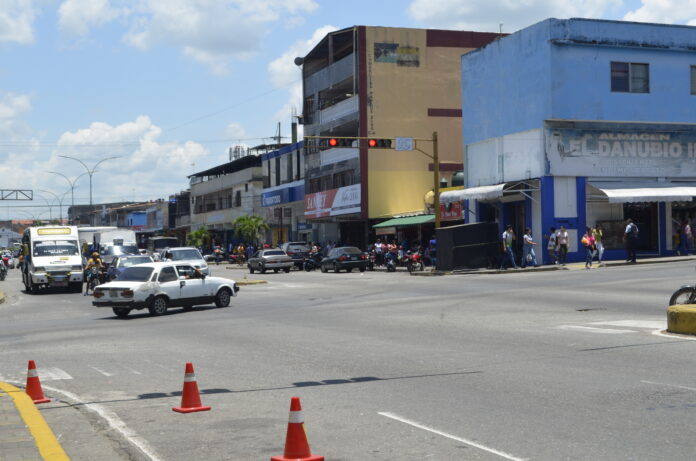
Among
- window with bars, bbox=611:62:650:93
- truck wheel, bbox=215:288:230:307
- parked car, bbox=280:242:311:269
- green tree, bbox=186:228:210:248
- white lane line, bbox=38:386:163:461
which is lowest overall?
white lane line, bbox=38:386:163:461

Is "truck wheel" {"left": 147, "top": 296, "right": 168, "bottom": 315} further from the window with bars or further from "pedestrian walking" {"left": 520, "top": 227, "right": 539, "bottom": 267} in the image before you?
the window with bars

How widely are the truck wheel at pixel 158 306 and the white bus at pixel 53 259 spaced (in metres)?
14.2

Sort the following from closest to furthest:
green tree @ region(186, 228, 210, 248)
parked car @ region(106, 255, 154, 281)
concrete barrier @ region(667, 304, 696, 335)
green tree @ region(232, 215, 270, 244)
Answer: concrete barrier @ region(667, 304, 696, 335) → parked car @ region(106, 255, 154, 281) → green tree @ region(232, 215, 270, 244) → green tree @ region(186, 228, 210, 248)

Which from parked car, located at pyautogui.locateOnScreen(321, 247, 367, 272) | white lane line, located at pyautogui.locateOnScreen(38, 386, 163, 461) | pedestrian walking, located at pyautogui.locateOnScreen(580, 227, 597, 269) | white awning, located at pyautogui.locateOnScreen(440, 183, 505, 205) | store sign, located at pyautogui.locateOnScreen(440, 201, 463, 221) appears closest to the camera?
white lane line, located at pyautogui.locateOnScreen(38, 386, 163, 461)

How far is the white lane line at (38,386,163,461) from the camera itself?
302 inches

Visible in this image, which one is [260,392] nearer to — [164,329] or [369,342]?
[369,342]

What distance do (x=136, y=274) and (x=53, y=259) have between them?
1467 cm

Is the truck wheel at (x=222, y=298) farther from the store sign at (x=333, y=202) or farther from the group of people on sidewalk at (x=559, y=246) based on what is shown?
the store sign at (x=333, y=202)

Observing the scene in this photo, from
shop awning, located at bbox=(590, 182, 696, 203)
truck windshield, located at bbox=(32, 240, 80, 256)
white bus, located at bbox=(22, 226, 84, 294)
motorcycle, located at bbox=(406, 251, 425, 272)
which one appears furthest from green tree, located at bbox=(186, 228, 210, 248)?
shop awning, located at bbox=(590, 182, 696, 203)

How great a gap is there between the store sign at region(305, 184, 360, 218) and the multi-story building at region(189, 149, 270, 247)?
62.2 ft

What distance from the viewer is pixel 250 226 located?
274ft

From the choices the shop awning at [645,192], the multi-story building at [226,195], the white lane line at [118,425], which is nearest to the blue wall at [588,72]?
the shop awning at [645,192]

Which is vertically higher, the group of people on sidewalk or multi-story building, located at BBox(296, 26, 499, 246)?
multi-story building, located at BBox(296, 26, 499, 246)

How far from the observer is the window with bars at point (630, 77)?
42.8m
